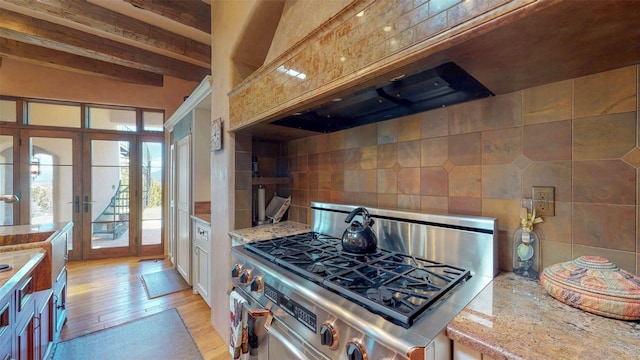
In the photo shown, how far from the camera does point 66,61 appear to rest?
3.53 meters

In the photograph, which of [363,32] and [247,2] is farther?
[247,2]

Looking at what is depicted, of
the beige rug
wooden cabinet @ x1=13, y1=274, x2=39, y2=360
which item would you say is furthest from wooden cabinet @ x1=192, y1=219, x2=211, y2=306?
wooden cabinet @ x1=13, y1=274, x2=39, y2=360

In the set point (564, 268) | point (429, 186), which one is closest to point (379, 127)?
point (429, 186)

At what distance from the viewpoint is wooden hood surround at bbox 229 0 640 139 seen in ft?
1.95

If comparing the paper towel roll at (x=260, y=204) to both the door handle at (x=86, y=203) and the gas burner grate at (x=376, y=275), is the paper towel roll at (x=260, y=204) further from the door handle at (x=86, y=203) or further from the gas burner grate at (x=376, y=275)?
the door handle at (x=86, y=203)

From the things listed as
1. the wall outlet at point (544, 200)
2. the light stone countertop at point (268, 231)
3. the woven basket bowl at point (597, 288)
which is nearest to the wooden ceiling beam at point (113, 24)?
the light stone countertop at point (268, 231)

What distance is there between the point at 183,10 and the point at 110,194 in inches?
136

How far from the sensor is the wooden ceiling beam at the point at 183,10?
7.65 feet

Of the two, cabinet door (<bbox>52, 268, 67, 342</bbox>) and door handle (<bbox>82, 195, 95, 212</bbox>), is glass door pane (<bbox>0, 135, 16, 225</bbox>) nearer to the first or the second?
door handle (<bbox>82, 195, 95, 212</bbox>)

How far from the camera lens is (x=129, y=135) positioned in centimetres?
445

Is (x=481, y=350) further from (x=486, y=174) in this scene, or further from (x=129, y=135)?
(x=129, y=135)

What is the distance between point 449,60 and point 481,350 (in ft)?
2.57

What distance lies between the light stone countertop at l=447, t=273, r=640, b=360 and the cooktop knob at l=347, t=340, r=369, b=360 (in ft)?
0.77

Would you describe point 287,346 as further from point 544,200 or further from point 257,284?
point 544,200
